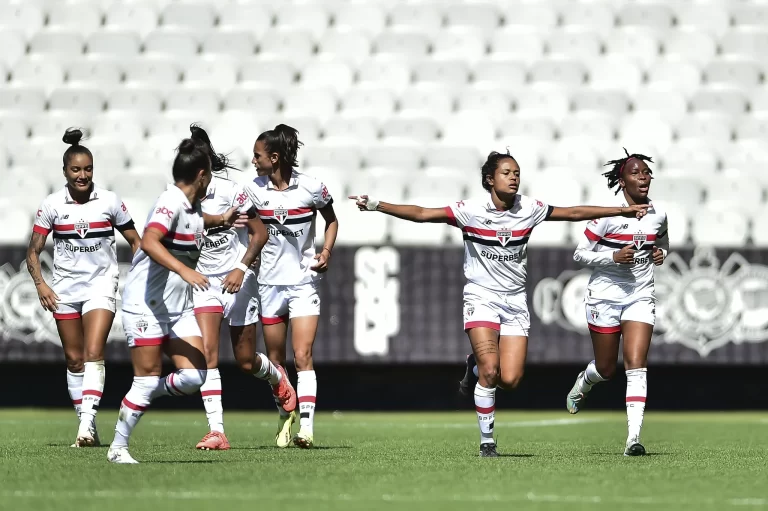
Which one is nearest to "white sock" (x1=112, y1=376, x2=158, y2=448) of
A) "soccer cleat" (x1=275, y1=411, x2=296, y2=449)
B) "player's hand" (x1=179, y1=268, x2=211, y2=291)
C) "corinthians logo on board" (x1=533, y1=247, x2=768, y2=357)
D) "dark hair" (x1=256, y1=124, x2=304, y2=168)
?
"player's hand" (x1=179, y1=268, x2=211, y2=291)

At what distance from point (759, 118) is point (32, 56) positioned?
35.2 ft

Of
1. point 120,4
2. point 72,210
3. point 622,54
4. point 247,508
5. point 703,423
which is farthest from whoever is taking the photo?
point 120,4

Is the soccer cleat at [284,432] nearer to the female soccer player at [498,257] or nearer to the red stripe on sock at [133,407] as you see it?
the female soccer player at [498,257]

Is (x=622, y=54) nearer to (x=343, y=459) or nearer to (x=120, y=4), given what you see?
(x=120, y=4)

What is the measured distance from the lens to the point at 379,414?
615 inches

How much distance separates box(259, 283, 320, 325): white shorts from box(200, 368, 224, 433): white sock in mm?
702

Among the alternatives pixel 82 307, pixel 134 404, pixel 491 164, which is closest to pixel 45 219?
pixel 82 307

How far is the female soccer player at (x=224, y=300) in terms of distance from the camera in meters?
9.60

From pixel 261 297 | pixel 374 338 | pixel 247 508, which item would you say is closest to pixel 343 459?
pixel 261 297

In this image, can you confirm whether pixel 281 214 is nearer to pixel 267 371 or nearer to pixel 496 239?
pixel 267 371

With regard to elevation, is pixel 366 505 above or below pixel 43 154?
below

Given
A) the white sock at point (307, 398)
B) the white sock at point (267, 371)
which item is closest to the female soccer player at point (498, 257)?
the white sock at point (307, 398)

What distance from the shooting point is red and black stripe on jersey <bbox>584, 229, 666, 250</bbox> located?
31.9 feet

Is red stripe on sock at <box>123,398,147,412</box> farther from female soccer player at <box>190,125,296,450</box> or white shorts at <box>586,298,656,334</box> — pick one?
white shorts at <box>586,298,656,334</box>
